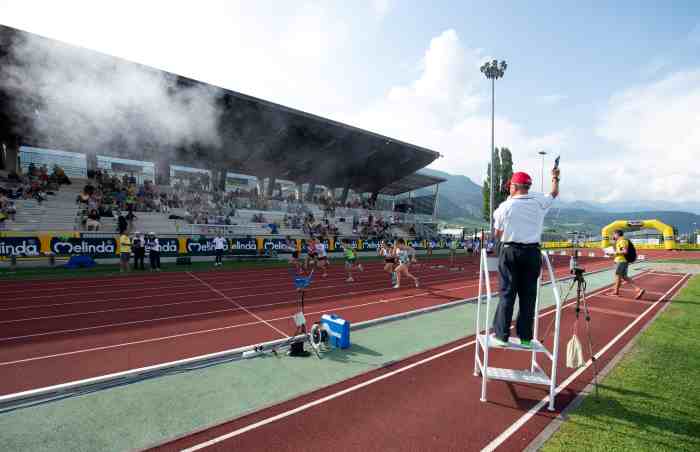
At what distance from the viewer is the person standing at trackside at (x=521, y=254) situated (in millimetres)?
3631

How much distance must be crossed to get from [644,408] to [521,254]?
240 cm

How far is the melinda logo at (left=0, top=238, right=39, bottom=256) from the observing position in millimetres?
15625

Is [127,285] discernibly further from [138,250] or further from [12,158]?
[12,158]

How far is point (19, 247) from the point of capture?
1602 centimetres

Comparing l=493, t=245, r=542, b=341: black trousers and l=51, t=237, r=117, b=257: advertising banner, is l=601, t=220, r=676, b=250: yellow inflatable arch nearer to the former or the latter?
l=493, t=245, r=542, b=341: black trousers

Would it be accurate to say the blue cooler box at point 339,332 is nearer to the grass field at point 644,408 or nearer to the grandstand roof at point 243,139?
the grass field at point 644,408

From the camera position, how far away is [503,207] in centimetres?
382

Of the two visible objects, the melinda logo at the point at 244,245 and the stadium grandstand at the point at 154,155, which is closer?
the stadium grandstand at the point at 154,155

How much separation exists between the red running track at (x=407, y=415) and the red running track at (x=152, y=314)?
8.63 feet

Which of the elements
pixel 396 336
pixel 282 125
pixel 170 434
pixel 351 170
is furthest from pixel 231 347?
pixel 351 170

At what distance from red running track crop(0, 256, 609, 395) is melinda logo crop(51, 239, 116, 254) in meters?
4.75

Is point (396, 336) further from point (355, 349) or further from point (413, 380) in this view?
point (413, 380)

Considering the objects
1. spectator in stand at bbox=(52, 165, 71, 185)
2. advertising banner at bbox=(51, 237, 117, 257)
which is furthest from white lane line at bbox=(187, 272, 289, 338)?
spectator in stand at bbox=(52, 165, 71, 185)

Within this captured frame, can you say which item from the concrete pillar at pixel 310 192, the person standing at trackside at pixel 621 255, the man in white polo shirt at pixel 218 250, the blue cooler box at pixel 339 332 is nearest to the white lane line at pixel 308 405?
the blue cooler box at pixel 339 332
